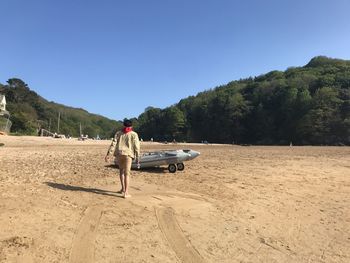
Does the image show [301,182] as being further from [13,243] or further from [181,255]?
[13,243]

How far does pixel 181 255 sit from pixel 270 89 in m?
107

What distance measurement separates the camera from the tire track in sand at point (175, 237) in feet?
20.6

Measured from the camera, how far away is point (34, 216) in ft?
23.7

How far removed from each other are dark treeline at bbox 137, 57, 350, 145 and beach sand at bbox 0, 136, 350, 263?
64.5 meters

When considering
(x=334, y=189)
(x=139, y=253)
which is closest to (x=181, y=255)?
(x=139, y=253)

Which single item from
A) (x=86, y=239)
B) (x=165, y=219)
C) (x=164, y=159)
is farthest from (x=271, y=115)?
(x=86, y=239)

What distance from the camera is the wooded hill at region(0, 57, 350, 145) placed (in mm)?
80625

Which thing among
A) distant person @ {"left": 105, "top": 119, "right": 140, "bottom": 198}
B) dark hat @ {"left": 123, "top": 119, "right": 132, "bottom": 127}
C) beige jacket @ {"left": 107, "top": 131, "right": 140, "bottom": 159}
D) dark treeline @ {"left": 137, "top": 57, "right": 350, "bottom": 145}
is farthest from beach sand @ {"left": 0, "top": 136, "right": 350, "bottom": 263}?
dark treeline @ {"left": 137, "top": 57, "right": 350, "bottom": 145}

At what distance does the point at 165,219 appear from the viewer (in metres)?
7.85

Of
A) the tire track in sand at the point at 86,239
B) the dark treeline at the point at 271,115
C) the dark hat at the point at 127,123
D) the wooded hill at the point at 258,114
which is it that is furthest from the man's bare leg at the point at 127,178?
the dark treeline at the point at 271,115

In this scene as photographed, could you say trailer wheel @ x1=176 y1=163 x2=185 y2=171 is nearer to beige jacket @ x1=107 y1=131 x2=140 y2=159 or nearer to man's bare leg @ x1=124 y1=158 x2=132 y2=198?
beige jacket @ x1=107 y1=131 x2=140 y2=159

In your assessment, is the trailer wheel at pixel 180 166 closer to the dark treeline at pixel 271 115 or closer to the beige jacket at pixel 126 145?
the beige jacket at pixel 126 145

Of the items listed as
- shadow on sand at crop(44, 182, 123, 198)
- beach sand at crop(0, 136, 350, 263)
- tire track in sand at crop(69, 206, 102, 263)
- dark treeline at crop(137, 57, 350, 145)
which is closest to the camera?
tire track in sand at crop(69, 206, 102, 263)

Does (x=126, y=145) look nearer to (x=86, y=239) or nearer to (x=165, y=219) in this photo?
(x=165, y=219)
